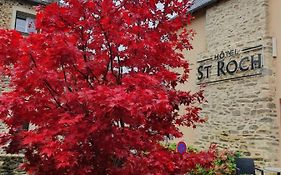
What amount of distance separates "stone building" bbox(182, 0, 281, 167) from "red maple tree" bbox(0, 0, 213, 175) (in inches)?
155

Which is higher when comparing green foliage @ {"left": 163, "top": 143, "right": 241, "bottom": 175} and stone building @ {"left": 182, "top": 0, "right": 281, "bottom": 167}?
stone building @ {"left": 182, "top": 0, "right": 281, "bottom": 167}

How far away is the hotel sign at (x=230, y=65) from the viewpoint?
24.8 ft

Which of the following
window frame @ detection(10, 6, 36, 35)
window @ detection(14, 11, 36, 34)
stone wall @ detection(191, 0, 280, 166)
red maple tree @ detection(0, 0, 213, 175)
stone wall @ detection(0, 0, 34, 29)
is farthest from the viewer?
window @ detection(14, 11, 36, 34)

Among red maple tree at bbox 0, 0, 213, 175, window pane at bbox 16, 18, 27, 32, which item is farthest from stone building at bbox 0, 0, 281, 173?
window pane at bbox 16, 18, 27, 32

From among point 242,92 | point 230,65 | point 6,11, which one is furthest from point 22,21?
point 242,92

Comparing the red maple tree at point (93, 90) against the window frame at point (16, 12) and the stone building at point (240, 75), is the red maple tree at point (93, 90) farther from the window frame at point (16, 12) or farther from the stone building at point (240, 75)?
the window frame at point (16, 12)

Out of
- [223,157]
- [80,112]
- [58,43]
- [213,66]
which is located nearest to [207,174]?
[223,157]

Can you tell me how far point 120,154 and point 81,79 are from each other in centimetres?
108

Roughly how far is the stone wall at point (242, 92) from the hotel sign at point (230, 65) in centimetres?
3

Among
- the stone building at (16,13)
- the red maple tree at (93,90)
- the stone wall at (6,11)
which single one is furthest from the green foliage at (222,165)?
the stone wall at (6,11)

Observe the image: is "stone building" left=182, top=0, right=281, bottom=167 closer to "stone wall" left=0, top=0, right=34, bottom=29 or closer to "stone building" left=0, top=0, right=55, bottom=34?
"stone building" left=0, top=0, right=55, bottom=34

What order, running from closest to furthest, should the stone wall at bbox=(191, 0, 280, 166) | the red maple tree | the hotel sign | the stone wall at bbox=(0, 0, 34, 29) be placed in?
the red maple tree
the stone wall at bbox=(191, 0, 280, 166)
the hotel sign
the stone wall at bbox=(0, 0, 34, 29)

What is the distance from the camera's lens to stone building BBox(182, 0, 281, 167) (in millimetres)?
7152

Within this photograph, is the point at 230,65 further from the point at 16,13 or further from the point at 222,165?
the point at 16,13
